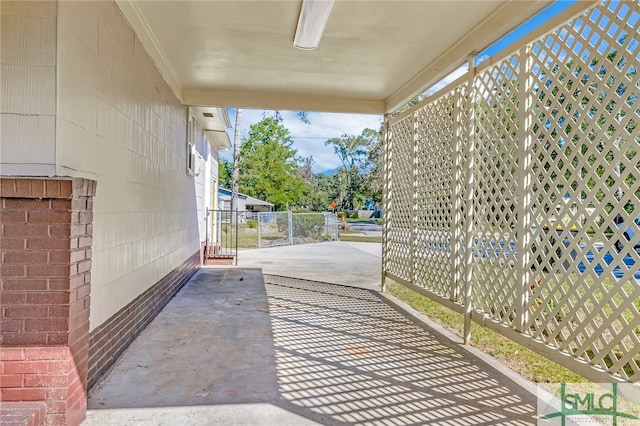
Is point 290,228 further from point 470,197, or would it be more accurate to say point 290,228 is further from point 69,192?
point 69,192

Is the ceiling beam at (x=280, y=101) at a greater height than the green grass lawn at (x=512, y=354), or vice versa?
the ceiling beam at (x=280, y=101)

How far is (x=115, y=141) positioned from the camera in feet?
10.2

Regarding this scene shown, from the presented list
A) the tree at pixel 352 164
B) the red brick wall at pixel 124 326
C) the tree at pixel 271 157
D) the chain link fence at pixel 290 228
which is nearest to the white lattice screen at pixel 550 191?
the red brick wall at pixel 124 326

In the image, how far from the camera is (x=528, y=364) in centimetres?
336

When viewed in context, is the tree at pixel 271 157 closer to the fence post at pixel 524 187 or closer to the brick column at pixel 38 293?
the fence post at pixel 524 187

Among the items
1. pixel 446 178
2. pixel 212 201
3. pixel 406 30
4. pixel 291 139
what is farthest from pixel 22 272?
pixel 291 139

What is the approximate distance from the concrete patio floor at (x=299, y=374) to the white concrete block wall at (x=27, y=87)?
5.00ft

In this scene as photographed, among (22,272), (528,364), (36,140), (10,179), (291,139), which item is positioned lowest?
(528,364)

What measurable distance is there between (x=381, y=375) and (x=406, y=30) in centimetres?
313

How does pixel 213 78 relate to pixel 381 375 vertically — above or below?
above

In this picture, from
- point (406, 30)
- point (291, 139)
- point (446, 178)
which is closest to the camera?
point (406, 30)

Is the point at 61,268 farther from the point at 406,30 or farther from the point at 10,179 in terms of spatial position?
the point at 406,30

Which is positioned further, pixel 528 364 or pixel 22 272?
pixel 528 364

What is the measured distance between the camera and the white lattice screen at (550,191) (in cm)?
229
